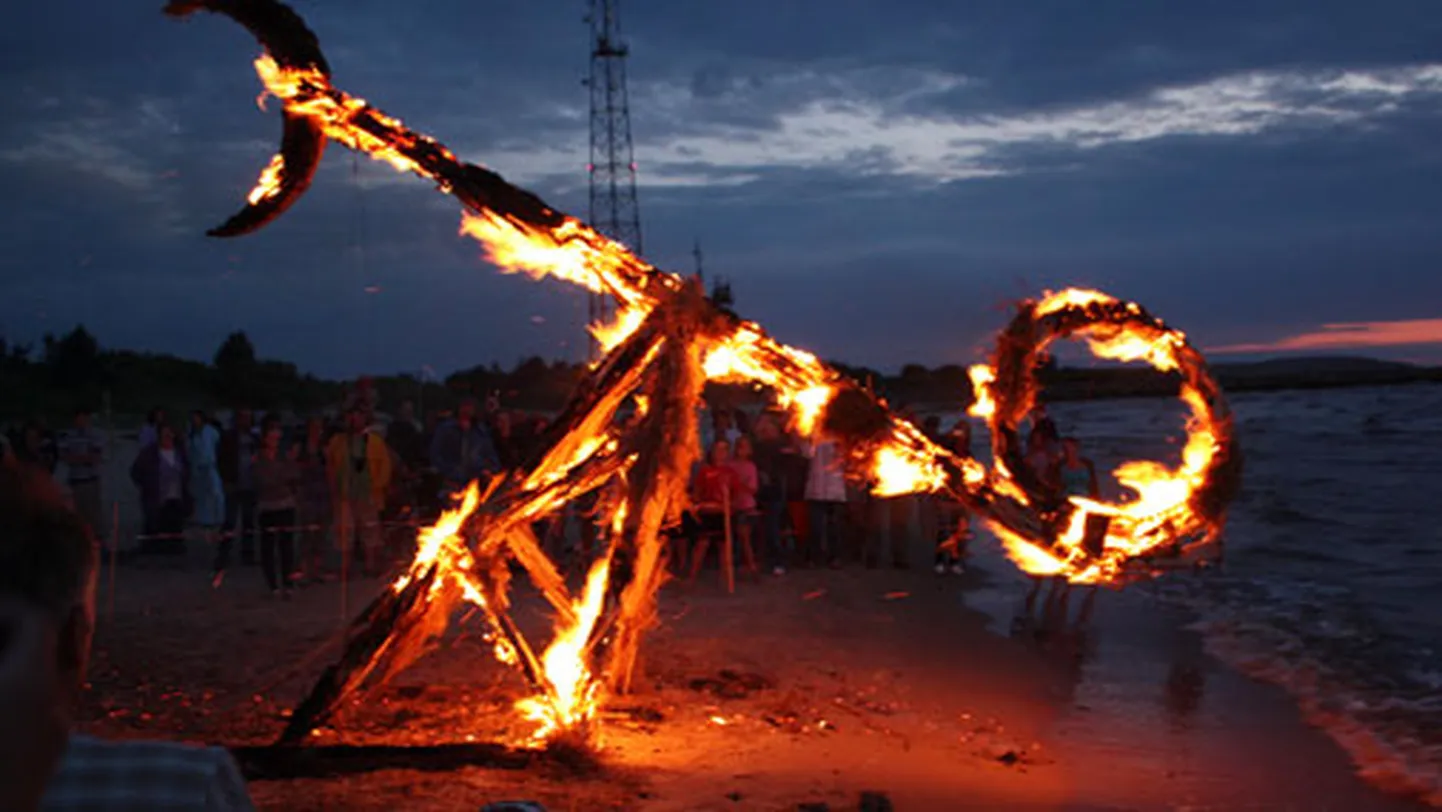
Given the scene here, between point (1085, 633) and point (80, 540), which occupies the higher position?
point (80, 540)

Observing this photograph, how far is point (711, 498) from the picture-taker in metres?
13.3

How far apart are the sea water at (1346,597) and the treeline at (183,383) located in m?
18.4

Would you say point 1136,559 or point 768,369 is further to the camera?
point 768,369

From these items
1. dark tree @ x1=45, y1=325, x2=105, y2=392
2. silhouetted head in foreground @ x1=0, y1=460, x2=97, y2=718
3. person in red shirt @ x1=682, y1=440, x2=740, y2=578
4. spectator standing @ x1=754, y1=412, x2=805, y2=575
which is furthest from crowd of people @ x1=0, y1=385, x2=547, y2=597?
dark tree @ x1=45, y1=325, x2=105, y2=392

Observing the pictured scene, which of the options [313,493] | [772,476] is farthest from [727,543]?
[313,493]

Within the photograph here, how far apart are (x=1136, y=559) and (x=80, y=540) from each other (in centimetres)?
515

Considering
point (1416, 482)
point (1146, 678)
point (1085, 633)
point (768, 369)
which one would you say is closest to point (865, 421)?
point (768, 369)

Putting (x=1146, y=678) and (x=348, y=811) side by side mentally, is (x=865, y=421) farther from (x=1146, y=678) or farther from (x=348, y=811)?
(x=1146, y=678)

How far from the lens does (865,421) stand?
592 cm

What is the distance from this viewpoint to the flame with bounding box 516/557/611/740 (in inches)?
250

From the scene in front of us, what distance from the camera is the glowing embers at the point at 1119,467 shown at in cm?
536

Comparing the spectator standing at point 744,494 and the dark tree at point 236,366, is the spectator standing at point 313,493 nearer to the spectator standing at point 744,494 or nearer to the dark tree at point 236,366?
the spectator standing at point 744,494

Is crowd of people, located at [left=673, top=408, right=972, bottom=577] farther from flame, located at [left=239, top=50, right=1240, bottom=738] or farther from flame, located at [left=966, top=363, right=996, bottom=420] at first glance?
flame, located at [left=966, top=363, right=996, bottom=420]

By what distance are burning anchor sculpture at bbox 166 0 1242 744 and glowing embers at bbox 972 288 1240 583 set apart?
1cm
